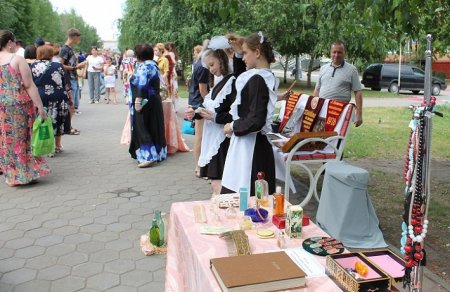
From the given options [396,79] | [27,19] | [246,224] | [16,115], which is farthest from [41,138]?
[27,19]

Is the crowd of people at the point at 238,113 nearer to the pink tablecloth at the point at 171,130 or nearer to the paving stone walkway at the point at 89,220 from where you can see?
the paving stone walkway at the point at 89,220

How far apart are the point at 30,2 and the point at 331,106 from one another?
4680 centimetres

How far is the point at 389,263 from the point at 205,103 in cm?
256

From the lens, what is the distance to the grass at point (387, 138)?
8336mm

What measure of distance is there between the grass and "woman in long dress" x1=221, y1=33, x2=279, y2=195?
4751 mm

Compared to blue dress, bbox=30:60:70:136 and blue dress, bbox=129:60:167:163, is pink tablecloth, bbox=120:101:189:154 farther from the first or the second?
blue dress, bbox=30:60:70:136

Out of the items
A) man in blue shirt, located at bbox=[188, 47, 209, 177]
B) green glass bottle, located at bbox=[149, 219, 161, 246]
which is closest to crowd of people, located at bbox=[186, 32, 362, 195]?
green glass bottle, located at bbox=[149, 219, 161, 246]

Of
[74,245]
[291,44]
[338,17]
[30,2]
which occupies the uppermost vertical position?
[30,2]

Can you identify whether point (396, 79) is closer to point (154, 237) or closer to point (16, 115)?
point (16, 115)

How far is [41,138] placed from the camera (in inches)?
223

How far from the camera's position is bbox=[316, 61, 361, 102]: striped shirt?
5.77m

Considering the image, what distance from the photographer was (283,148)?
454cm

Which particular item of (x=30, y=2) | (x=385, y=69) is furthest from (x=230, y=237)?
(x=30, y=2)

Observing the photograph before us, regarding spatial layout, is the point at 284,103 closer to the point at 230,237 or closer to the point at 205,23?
the point at 230,237
